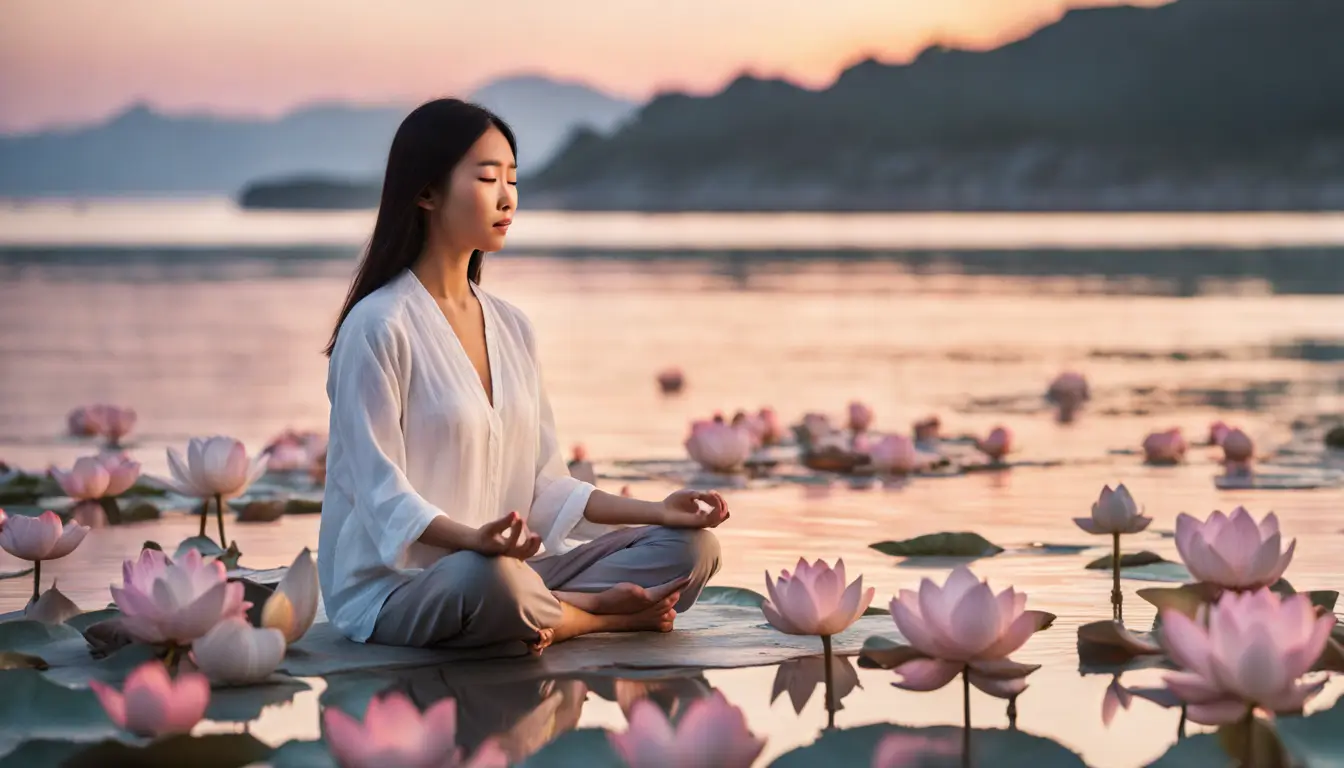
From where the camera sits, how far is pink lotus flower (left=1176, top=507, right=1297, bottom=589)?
3.16m

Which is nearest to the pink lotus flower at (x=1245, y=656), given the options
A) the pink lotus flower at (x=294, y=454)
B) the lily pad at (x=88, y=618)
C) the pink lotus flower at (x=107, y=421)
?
the lily pad at (x=88, y=618)

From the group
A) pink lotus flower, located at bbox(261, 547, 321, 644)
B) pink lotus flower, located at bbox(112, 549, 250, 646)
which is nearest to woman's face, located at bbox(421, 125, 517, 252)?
pink lotus flower, located at bbox(261, 547, 321, 644)

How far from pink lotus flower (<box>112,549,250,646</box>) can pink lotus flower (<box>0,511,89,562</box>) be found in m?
0.83

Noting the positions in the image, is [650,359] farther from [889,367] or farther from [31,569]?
[31,569]

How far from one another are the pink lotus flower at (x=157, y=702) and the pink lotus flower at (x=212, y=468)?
194 cm

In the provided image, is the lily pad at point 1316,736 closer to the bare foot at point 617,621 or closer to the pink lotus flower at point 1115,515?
the pink lotus flower at point 1115,515

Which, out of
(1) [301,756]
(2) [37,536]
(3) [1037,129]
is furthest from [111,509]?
(3) [1037,129]

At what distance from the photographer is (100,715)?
299 centimetres

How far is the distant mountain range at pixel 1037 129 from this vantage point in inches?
3605

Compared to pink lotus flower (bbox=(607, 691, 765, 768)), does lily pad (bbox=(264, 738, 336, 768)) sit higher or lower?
lower

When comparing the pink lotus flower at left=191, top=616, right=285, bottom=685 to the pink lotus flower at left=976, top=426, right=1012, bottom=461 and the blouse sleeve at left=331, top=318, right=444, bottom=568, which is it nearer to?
the blouse sleeve at left=331, top=318, right=444, bottom=568

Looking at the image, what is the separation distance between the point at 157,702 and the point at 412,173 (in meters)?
1.37

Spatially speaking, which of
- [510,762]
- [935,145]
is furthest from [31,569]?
[935,145]

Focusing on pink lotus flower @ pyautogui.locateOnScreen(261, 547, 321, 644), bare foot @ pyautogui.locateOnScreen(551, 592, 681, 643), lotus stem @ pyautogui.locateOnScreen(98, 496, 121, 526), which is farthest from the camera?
lotus stem @ pyautogui.locateOnScreen(98, 496, 121, 526)
